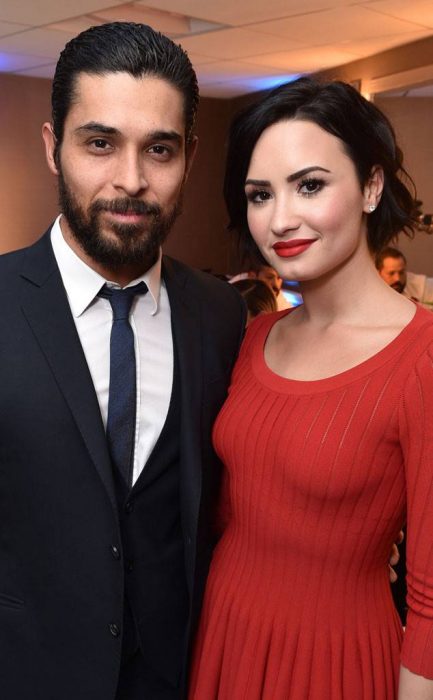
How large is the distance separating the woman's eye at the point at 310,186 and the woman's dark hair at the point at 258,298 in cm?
192

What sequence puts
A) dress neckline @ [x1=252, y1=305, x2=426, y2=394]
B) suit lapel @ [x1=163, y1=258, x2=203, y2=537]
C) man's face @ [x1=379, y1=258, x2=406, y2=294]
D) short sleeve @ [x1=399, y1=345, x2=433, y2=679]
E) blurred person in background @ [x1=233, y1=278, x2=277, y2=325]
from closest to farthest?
short sleeve @ [x1=399, y1=345, x2=433, y2=679] → dress neckline @ [x1=252, y1=305, x2=426, y2=394] → suit lapel @ [x1=163, y1=258, x2=203, y2=537] → blurred person in background @ [x1=233, y1=278, x2=277, y2=325] → man's face @ [x1=379, y1=258, x2=406, y2=294]

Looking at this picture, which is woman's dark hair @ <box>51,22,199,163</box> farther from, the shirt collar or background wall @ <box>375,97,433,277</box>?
background wall @ <box>375,97,433,277</box>

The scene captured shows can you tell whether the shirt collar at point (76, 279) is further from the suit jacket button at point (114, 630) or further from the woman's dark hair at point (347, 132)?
the suit jacket button at point (114, 630)

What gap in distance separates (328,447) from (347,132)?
55 centimetres

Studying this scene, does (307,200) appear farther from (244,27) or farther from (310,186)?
(244,27)

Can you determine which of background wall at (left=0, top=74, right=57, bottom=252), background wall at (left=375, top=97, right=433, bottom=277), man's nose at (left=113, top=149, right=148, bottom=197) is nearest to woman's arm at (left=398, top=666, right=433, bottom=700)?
man's nose at (left=113, top=149, right=148, bottom=197)

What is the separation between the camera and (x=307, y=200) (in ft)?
4.14

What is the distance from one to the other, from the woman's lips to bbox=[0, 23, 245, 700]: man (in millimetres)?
211

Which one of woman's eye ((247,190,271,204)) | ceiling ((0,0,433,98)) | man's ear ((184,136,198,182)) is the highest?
ceiling ((0,0,433,98))

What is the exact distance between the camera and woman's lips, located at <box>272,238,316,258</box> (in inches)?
50.2

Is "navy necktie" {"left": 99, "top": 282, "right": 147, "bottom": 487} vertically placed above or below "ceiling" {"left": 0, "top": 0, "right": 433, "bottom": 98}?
below

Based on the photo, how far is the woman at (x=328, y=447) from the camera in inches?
46.8

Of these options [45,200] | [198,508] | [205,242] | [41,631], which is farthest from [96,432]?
[205,242]

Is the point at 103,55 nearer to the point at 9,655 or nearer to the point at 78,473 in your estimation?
the point at 78,473
